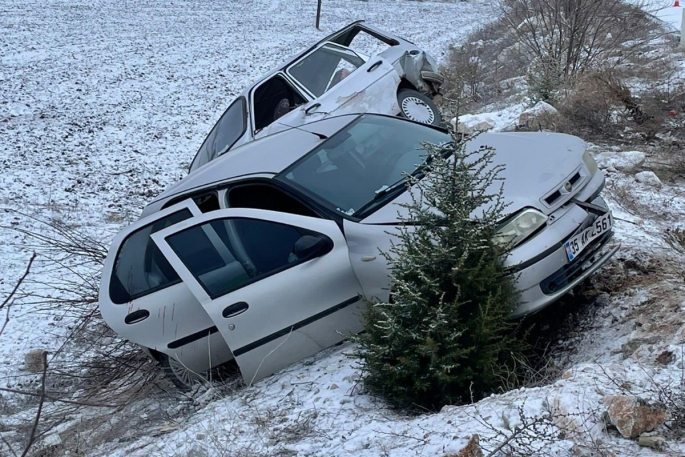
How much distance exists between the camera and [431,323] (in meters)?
3.74

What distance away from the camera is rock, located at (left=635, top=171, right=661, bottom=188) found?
696 cm

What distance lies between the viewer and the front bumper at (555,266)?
406 centimetres

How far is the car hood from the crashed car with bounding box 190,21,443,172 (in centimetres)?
338

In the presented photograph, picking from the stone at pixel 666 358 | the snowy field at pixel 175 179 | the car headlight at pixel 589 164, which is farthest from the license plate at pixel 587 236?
the stone at pixel 666 358

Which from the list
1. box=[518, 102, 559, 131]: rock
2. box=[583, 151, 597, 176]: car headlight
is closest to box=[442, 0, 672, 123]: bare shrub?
box=[518, 102, 559, 131]: rock

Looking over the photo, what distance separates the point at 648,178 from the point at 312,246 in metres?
4.22

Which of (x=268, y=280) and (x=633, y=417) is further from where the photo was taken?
(x=268, y=280)

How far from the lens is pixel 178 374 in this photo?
17.0 ft

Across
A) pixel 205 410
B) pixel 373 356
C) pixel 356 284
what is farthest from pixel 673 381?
pixel 205 410

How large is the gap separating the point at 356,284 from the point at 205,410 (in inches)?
52.5

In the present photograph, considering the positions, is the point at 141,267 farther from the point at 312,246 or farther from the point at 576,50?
the point at 576,50

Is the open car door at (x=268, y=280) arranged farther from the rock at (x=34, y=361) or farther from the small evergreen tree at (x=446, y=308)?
the rock at (x=34, y=361)

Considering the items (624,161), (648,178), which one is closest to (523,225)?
(648,178)

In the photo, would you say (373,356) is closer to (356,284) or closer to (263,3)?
(356,284)
